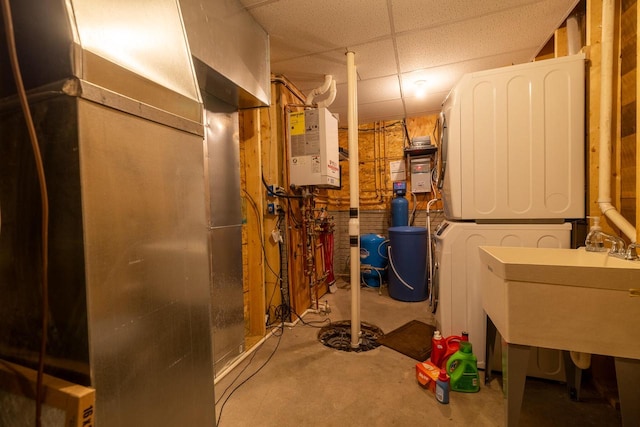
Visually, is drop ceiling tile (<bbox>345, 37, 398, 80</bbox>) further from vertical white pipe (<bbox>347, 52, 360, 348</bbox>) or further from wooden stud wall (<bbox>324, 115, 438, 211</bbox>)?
wooden stud wall (<bbox>324, 115, 438, 211</bbox>)

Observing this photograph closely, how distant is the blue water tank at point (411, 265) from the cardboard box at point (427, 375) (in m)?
1.59

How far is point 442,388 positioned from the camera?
1614mm

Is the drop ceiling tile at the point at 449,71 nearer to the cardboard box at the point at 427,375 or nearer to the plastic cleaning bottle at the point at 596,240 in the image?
the plastic cleaning bottle at the point at 596,240

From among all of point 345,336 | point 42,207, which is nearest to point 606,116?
point 345,336

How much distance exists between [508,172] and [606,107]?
54cm

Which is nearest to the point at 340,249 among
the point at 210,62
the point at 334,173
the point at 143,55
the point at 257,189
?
the point at 334,173

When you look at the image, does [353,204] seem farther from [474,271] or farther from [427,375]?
[427,375]

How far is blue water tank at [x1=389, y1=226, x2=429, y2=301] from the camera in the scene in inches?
133

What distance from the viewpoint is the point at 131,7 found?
85 cm

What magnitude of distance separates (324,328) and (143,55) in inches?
97.0

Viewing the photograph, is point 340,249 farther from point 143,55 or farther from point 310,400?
point 143,55

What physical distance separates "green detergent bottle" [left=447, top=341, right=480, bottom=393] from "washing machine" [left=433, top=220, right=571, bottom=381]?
8.0 inches

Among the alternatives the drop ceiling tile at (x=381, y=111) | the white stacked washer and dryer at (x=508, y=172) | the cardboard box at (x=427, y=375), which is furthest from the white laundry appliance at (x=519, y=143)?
the drop ceiling tile at (x=381, y=111)

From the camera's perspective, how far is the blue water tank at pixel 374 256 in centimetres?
384
